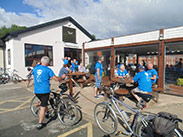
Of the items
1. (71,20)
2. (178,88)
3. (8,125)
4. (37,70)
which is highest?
(71,20)

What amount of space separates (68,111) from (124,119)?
152 centimetres

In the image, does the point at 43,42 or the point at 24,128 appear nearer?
the point at 24,128

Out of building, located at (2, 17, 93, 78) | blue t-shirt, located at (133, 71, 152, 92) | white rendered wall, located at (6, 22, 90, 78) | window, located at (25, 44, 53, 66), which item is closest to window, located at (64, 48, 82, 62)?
building, located at (2, 17, 93, 78)

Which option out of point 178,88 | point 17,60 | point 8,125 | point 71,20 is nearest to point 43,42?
point 17,60

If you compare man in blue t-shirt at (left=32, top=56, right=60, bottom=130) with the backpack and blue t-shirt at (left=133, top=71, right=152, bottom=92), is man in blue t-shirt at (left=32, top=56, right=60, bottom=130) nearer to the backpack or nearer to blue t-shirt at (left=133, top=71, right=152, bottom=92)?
the backpack

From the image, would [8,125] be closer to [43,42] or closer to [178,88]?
[178,88]

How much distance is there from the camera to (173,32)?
579cm

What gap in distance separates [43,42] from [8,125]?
8741 mm

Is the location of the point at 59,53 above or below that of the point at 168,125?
above

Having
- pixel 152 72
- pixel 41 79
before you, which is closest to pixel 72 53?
pixel 152 72

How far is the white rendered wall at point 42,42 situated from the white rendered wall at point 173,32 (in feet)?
29.0

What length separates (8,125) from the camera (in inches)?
125

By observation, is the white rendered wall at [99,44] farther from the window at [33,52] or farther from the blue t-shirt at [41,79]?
the blue t-shirt at [41,79]

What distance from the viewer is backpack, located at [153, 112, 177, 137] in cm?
169
